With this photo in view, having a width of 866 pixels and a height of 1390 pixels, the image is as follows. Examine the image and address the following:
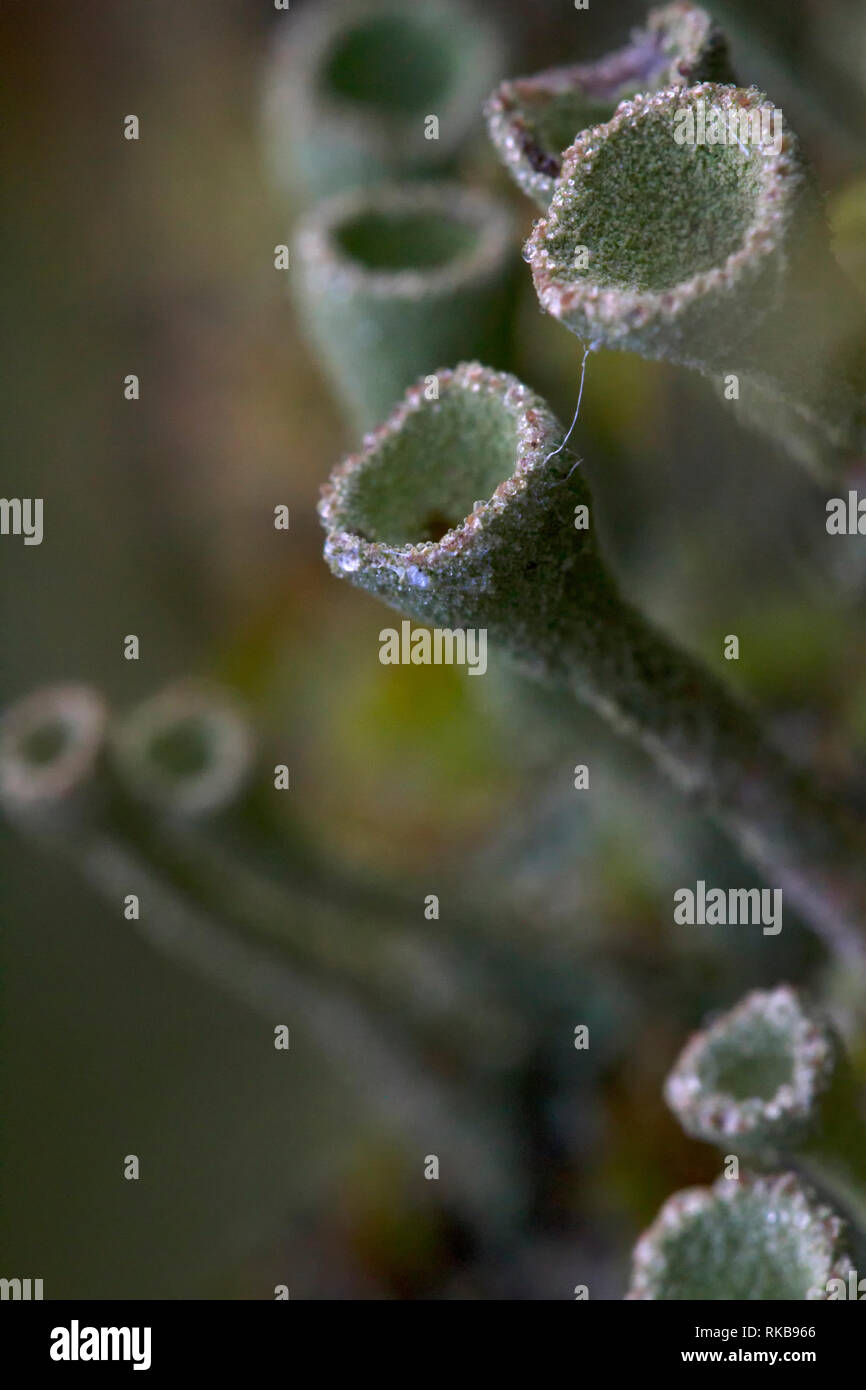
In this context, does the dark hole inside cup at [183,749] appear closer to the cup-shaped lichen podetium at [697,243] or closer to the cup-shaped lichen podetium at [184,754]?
the cup-shaped lichen podetium at [184,754]

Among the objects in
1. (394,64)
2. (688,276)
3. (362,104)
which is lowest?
(688,276)

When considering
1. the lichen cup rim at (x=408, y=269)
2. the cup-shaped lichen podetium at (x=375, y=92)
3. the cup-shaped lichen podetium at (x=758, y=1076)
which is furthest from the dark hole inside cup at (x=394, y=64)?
the cup-shaped lichen podetium at (x=758, y=1076)

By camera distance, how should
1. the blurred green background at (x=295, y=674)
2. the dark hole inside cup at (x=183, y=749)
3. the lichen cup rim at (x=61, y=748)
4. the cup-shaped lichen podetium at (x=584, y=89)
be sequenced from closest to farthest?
1. the cup-shaped lichen podetium at (x=584, y=89)
2. the lichen cup rim at (x=61, y=748)
3. the dark hole inside cup at (x=183, y=749)
4. the blurred green background at (x=295, y=674)

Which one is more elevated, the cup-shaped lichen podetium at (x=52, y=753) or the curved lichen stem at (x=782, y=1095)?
the cup-shaped lichen podetium at (x=52, y=753)

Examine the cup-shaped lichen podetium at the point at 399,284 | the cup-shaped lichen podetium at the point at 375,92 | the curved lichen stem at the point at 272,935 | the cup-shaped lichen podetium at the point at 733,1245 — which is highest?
the cup-shaped lichen podetium at the point at 375,92

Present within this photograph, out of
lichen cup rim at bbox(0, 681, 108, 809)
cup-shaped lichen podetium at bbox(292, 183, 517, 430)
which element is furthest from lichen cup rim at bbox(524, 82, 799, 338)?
lichen cup rim at bbox(0, 681, 108, 809)

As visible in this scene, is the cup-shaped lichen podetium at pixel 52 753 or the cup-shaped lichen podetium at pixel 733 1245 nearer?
the cup-shaped lichen podetium at pixel 733 1245

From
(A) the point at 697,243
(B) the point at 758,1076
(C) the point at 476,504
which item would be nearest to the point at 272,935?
(B) the point at 758,1076

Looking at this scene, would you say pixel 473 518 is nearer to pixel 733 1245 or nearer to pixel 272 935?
pixel 733 1245
